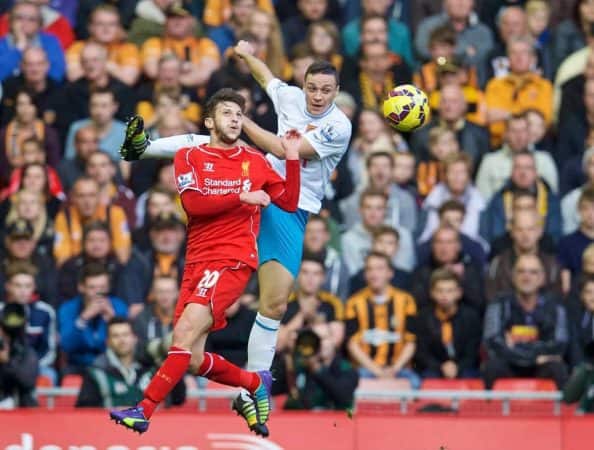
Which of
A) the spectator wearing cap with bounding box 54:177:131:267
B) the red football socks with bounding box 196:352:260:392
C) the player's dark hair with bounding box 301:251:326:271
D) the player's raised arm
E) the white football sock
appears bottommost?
the red football socks with bounding box 196:352:260:392

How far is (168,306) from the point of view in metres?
16.7

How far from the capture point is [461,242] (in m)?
17.6

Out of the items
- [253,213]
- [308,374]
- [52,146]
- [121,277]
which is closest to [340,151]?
[253,213]

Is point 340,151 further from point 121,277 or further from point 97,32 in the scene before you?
point 97,32

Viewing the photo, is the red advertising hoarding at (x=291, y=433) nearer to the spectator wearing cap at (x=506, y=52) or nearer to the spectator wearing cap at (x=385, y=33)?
the spectator wearing cap at (x=506, y=52)

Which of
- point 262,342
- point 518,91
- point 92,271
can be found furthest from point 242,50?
point 518,91

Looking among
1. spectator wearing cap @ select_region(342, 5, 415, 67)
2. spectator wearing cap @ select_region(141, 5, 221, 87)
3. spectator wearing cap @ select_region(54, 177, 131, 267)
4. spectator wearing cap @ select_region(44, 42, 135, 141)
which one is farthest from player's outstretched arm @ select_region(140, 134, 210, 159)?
spectator wearing cap @ select_region(342, 5, 415, 67)

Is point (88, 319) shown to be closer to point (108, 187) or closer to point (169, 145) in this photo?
point (108, 187)

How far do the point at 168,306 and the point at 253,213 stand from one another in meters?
3.61

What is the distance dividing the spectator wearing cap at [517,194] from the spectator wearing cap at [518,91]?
3.51 feet

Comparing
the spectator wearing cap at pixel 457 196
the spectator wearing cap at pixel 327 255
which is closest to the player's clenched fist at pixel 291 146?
the spectator wearing cap at pixel 327 255

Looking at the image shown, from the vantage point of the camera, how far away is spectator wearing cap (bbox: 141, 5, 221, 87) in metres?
19.6

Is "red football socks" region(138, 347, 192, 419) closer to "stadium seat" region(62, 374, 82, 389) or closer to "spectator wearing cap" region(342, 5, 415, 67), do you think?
"stadium seat" region(62, 374, 82, 389)

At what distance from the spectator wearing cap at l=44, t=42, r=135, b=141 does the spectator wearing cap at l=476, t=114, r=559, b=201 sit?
12.6ft
